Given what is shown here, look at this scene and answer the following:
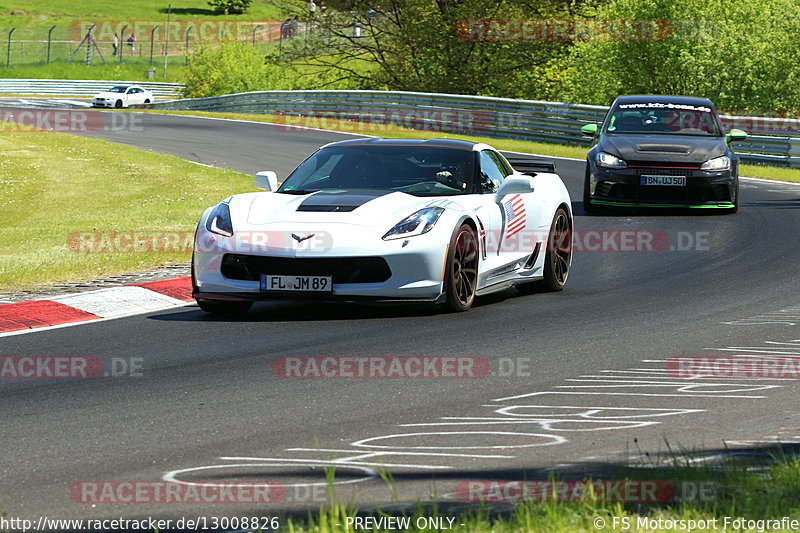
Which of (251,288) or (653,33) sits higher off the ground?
(653,33)

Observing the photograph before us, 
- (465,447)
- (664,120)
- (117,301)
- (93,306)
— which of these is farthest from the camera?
(664,120)

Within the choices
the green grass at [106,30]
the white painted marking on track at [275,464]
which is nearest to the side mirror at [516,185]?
the white painted marking on track at [275,464]

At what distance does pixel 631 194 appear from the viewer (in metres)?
17.7

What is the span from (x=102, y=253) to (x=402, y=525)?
1008 cm

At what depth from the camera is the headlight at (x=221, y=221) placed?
970cm

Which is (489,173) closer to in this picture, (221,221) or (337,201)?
(337,201)

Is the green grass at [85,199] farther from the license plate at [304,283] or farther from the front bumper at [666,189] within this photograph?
the front bumper at [666,189]

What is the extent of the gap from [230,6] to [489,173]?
110886mm

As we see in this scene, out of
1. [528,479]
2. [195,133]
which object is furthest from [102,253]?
[195,133]

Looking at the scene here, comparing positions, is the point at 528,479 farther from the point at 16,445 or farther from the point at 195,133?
the point at 195,133

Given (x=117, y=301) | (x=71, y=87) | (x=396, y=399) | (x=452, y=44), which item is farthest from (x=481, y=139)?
(x=71, y=87)

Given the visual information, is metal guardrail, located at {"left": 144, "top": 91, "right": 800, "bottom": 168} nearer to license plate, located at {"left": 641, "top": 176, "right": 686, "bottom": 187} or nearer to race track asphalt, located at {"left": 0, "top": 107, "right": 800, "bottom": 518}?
license plate, located at {"left": 641, "top": 176, "right": 686, "bottom": 187}

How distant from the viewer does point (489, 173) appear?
1103 cm

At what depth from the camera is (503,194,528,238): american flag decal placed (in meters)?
10.9
